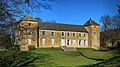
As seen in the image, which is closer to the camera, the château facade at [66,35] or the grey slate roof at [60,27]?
the château facade at [66,35]

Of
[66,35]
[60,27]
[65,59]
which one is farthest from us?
[66,35]

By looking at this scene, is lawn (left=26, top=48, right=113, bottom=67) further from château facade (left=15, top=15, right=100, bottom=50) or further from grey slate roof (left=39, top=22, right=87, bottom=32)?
grey slate roof (left=39, top=22, right=87, bottom=32)

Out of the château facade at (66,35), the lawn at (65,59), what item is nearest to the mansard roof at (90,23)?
the château facade at (66,35)

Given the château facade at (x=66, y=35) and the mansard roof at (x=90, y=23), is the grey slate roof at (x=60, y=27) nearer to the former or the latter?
the château facade at (x=66, y=35)

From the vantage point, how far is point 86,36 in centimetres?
8112

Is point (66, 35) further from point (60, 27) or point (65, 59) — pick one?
point (65, 59)

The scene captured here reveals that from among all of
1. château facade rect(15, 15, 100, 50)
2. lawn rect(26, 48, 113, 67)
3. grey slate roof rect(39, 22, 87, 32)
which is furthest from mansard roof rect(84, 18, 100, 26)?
lawn rect(26, 48, 113, 67)

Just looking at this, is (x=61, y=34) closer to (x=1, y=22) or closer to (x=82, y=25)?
(x=82, y=25)

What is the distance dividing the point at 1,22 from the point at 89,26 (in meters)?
67.7

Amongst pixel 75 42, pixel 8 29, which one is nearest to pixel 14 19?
pixel 8 29

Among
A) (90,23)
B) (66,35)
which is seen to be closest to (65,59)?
(66,35)

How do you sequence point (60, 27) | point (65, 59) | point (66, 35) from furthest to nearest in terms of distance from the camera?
point (66, 35) → point (60, 27) → point (65, 59)

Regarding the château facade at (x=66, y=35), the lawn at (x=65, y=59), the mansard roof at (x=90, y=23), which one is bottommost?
the lawn at (x=65, y=59)

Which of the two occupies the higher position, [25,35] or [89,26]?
[89,26]
